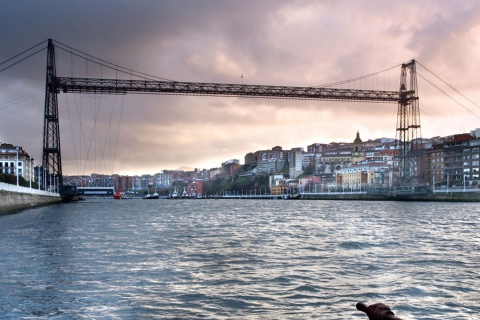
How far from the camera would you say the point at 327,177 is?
5094 inches

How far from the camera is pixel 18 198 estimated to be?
3089 centimetres

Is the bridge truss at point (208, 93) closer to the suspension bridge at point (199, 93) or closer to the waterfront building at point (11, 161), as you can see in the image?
the suspension bridge at point (199, 93)

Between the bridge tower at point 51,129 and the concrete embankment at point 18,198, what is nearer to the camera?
the concrete embankment at point 18,198

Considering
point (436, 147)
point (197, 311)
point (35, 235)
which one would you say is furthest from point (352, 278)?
point (436, 147)

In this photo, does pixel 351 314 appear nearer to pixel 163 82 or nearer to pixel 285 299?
pixel 285 299

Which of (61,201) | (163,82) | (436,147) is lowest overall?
(61,201)

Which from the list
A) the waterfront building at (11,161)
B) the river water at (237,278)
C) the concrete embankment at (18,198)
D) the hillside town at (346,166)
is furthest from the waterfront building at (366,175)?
the river water at (237,278)

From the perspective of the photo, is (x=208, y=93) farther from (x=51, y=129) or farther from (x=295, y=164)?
(x=295, y=164)

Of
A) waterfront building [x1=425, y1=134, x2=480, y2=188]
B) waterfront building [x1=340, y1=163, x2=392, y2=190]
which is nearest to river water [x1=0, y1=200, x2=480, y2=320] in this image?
waterfront building [x1=425, y1=134, x2=480, y2=188]

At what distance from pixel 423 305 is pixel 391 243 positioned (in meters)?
6.50

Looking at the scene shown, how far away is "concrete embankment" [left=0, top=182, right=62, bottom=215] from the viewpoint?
26.6 meters

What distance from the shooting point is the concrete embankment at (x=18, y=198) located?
87.3 feet

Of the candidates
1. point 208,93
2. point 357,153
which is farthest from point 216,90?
point 357,153

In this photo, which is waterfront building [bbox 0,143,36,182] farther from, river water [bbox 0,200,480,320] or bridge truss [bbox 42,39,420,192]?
river water [bbox 0,200,480,320]
